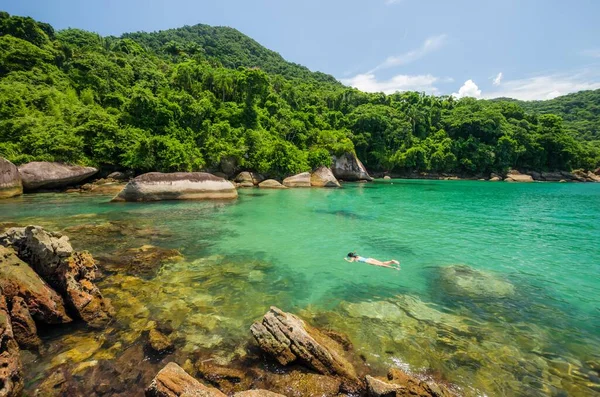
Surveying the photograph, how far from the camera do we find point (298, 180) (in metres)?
37.5

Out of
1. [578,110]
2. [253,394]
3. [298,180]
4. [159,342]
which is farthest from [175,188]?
[578,110]

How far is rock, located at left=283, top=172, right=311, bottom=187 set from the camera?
37.1 metres

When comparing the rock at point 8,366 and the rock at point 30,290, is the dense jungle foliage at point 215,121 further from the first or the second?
the rock at point 8,366

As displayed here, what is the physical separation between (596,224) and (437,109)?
217 feet

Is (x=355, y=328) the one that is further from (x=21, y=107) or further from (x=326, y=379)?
(x=21, y=107)

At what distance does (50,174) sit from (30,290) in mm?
23801

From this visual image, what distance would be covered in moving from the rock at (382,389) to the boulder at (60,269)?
527cm

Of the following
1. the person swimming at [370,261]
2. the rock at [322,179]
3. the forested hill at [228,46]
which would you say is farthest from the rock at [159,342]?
the forested hill at [228,46]

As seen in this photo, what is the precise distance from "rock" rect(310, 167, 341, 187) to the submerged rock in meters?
29.8

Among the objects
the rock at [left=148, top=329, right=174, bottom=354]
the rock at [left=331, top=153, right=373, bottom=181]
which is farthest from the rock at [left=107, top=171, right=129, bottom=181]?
the rock at [left=331, top=153, right=373, bottom=181]

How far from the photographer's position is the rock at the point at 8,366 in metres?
3.56

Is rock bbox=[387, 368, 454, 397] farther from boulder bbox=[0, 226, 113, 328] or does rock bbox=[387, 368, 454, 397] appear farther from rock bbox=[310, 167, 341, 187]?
rock bbox=[310, 167, 341, 187]

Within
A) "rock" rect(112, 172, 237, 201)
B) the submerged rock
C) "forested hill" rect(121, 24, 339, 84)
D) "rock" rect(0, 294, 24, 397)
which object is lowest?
the submerged rock

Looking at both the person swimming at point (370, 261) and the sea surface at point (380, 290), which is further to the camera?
the person swimming at point (370, 261)
